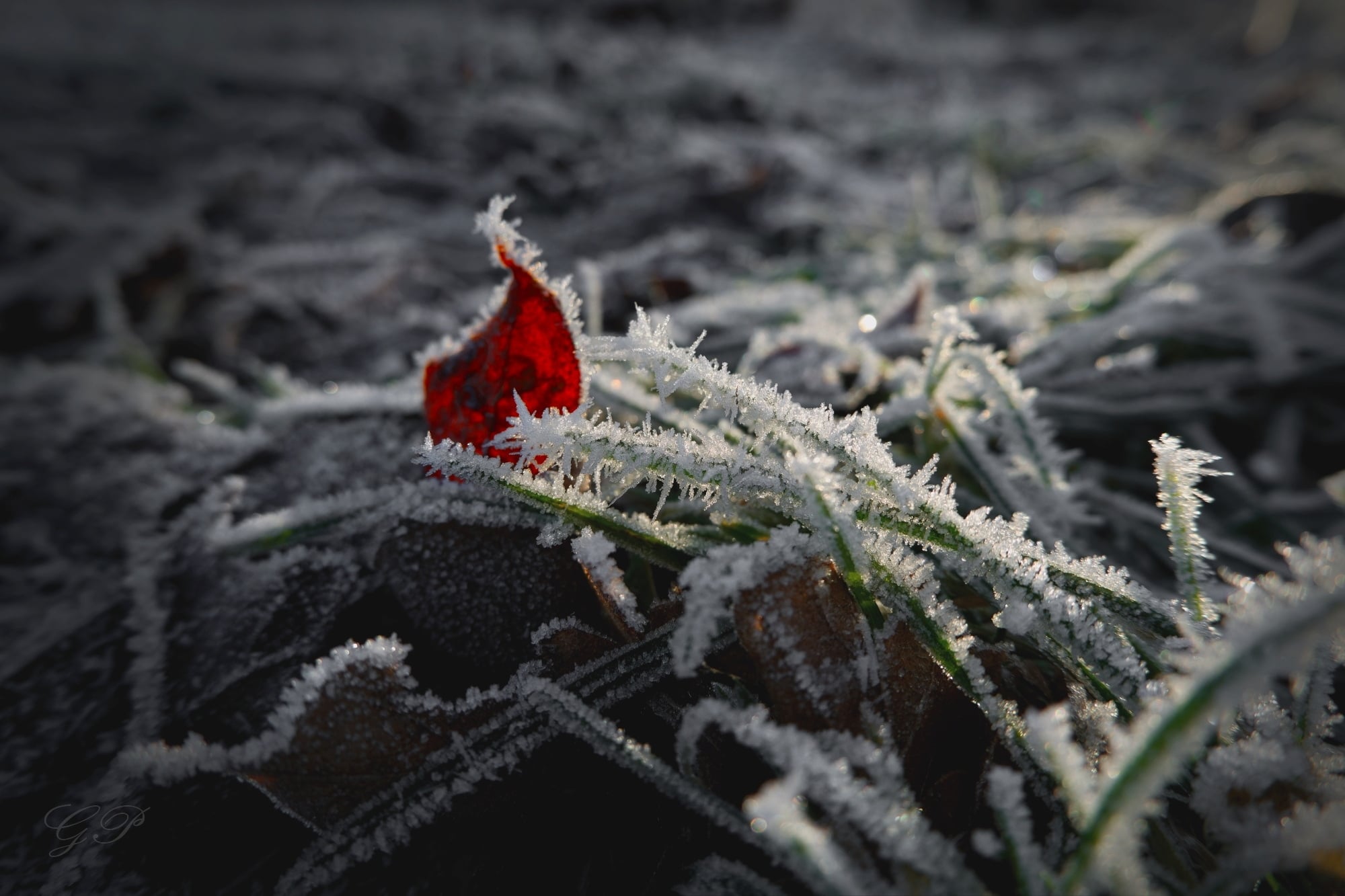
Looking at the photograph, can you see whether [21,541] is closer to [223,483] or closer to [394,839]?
[223,483]

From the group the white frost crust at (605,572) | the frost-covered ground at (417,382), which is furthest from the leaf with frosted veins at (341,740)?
the white frost crust at (605,572)

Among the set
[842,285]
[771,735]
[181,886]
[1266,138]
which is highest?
[1266,138]

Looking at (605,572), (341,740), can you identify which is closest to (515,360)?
(605,572)

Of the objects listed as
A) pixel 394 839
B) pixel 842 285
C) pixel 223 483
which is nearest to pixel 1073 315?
pixel 842 285

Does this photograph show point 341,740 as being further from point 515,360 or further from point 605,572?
point 515,360

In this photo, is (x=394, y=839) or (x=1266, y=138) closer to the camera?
(x=394, y=839)

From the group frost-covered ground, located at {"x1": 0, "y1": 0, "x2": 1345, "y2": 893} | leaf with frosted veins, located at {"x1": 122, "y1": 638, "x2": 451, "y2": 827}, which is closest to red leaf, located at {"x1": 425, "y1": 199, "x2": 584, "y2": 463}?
frost-covered ground, located at {"x1": 0, "y1": 0, "x2": 1345, "y2": 893}

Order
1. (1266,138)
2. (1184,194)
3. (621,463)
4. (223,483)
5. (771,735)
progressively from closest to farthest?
(771,735) → (621,463) → (223,483) → (1184,194) → (1266,138)

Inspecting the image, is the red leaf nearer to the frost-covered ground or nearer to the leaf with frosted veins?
the frost-covered ground
